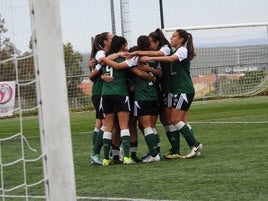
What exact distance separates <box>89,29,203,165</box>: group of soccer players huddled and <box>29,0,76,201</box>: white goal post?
4.94 metres

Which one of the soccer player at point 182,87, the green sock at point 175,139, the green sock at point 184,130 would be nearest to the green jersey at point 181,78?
the soccer player at point 182,87

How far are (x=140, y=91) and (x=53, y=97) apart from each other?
5293 millimetres

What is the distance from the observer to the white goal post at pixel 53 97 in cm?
464

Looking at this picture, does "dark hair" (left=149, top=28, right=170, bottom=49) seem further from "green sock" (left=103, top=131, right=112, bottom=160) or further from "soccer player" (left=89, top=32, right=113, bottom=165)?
"green sock" (left=103, top=131, right=112, bottom=160)

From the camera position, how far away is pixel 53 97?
4.68 metres

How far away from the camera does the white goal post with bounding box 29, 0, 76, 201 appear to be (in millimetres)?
4637

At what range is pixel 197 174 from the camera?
8.32m

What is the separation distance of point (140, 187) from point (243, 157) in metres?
2.41

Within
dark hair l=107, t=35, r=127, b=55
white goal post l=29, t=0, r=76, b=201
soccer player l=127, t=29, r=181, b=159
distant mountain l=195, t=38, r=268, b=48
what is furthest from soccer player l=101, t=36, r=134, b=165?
distant mountain l=195, t=38, r=268, b=48

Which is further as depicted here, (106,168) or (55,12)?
(106,168)

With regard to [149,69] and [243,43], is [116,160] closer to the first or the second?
[149,69]

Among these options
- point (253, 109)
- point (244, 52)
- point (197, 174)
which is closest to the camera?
point (197, 174)

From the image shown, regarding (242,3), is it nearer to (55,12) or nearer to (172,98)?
(172,98)

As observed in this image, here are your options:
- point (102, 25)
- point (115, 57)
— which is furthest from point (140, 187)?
point (102, 25)
